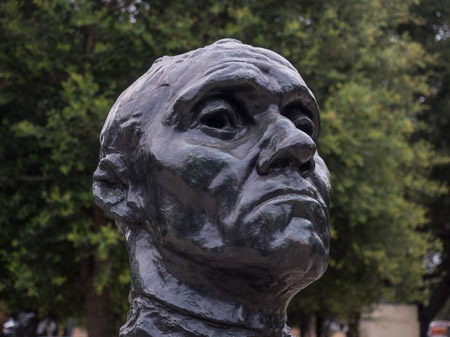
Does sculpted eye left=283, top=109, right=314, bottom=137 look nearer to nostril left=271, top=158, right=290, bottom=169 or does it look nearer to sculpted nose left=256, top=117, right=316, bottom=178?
sculpted nose left=256, top=117, right=316, bottom=178

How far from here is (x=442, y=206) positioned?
15.0m

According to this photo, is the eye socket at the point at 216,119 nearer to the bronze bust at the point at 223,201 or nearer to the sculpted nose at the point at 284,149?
the bronze bust at the point at 223,201

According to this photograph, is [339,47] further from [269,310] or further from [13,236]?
[269,310]

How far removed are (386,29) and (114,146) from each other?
10502 mm

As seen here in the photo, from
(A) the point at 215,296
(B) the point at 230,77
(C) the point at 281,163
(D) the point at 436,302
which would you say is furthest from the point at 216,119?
(D) the point at 436,302

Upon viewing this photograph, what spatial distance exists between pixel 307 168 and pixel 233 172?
A: 31 centimetres

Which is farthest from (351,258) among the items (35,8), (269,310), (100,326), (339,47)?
(269,310)

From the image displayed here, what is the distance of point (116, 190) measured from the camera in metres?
2.60

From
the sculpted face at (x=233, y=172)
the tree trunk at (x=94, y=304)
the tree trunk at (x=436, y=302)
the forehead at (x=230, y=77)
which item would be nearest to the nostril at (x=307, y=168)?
the sculpted face at (x=233, y=172)

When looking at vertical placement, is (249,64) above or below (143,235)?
above

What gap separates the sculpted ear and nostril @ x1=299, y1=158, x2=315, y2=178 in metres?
0.67

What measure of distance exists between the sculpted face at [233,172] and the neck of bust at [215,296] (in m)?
0.08

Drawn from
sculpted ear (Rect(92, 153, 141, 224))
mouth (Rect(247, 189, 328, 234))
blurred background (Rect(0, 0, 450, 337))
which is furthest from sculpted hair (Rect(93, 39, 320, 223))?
blurred background (Rect(0, 0, 450, 337))

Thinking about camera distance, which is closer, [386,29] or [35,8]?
[35,8]
